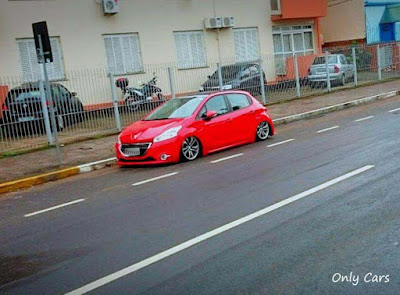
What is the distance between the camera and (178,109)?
1190 cm

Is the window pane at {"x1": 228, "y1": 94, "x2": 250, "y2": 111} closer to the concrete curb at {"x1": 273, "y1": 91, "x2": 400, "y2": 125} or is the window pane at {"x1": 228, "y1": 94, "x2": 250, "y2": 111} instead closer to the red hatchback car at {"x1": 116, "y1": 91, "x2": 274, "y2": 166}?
the red hatchback car at {"x1": 116, "y1": 91, "x2": 274, "y2": 166}

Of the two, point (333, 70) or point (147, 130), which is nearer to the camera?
point (147, 130)

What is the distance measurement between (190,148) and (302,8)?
62.8 feet

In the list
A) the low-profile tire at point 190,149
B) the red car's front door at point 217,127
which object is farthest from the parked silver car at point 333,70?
the low-profile tire at point 190,149

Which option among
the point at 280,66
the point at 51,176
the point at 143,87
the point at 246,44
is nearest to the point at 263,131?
the point at 51,176

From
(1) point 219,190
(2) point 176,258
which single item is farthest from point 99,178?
(2) point 176,258

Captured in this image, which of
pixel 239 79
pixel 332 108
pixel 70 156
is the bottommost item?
pixel 332 108

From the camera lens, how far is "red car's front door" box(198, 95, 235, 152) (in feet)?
37.5

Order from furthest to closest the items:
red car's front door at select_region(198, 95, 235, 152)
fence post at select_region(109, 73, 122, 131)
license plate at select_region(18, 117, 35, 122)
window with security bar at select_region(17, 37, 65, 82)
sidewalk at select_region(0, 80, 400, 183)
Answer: window with security bar at select_region(17, 37, 65, 82) < fence post at select_region(109, 73, 122, 131) < license plate at select_region(18, 117, 35, 122) < sidewalk at select_region(0, 80, 400, 183) < red car's front door at select_region(198, 95, 235, 152)

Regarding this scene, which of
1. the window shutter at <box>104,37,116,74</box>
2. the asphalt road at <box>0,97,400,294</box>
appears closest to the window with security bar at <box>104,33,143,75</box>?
the window shutter at <box>104,37,116,74</box>

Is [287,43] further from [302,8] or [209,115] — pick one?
[209,115]

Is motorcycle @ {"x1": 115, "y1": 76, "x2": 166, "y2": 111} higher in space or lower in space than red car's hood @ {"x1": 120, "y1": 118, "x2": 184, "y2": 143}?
higher

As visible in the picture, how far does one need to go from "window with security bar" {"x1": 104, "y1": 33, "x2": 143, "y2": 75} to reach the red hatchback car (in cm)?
978

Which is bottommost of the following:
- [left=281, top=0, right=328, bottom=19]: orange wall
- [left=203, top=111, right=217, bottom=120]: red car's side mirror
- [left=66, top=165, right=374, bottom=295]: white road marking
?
[left=66, top=165, right=374, bottom=295]: white road marking
